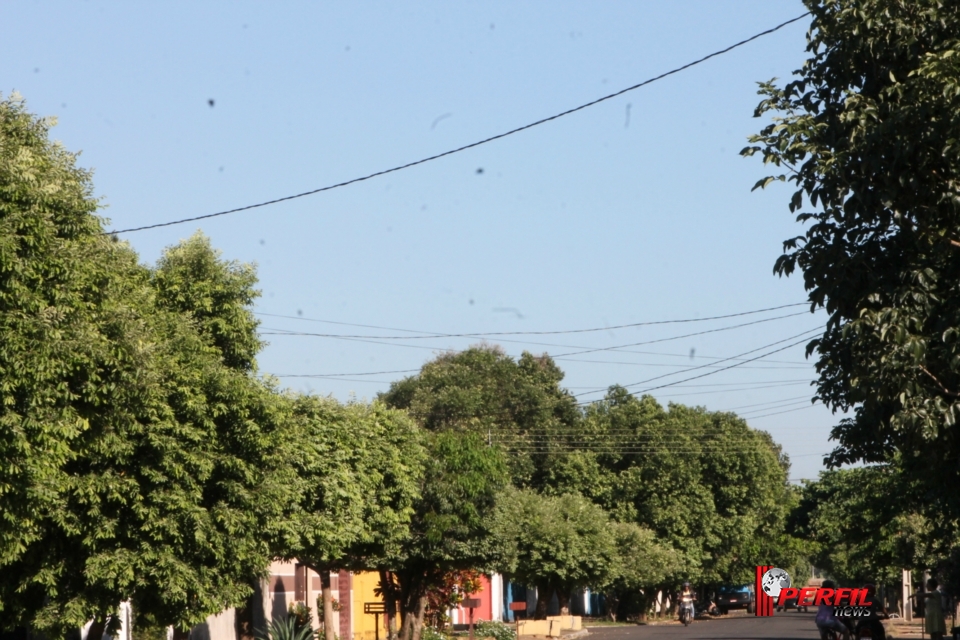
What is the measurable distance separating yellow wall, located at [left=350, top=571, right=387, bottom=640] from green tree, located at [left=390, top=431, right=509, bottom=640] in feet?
36.9

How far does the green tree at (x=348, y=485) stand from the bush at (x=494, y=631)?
8881 mm

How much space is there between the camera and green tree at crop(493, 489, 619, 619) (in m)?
44.9

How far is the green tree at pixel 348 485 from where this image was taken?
953 inches

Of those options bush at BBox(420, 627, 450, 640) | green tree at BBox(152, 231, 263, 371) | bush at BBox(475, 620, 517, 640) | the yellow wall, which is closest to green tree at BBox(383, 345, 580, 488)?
the yellow wall

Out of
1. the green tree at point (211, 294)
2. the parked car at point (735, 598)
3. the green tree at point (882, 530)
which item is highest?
the green tree at point (211, 294)

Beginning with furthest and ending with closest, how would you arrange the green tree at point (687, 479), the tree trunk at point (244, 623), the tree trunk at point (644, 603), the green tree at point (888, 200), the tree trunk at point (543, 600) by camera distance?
the tree trunk at point (644, 603) → the green tree at point (687, 479) → the tree trunk at point (543, 600) → the tree trunk at point (244, 623) → the green tree at point (888, 200)

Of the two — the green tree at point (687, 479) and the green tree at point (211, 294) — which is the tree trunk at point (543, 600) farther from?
the green tree at point (211, 294)

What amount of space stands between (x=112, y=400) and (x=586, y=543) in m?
33.6

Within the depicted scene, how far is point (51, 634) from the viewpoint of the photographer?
17109mm

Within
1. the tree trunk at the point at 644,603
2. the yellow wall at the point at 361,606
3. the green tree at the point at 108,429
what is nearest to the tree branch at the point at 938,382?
the green tree at the point at 108,429

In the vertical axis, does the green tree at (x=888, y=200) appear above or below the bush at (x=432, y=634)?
above

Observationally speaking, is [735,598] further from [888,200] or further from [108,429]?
[888,200]

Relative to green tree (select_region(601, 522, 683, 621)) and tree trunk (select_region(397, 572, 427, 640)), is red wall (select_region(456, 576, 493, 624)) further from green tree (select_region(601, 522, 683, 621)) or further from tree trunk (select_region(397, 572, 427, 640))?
tree trunk (select_region(397, 572, 427, 640))

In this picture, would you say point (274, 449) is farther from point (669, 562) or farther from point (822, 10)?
point (669, 562)
